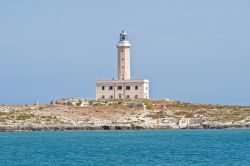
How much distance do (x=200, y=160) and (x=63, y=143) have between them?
61.7ft

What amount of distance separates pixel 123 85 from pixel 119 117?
1137 cm

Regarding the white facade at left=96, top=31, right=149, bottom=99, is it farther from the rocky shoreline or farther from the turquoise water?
the turquoise water

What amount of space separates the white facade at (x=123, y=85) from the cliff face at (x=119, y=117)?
491 centimetres

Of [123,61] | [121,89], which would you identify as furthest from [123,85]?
[123,61]

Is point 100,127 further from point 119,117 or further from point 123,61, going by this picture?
point 123,61

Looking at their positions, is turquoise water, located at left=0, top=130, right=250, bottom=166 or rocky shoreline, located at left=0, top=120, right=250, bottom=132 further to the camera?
rocky shoreline, located at left=0, top=120, right=250, bottom=132

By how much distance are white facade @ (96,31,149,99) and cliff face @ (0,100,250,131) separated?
4.91m

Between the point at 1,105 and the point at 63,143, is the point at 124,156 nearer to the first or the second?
the point at 63,143

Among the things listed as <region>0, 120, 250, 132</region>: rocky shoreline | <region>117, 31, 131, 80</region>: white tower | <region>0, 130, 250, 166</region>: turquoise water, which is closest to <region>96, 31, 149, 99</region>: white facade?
<region>117, 31, 131, 80</region>: white tower

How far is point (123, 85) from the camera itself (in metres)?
92.4

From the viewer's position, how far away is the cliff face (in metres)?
79.1

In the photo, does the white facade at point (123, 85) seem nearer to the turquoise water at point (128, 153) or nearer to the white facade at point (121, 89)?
the white facade at point (121, 89)

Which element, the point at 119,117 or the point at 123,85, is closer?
the point at 119,117

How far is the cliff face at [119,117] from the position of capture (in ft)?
260
